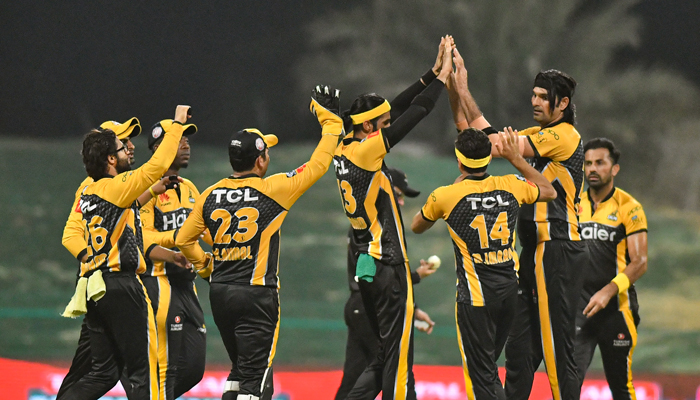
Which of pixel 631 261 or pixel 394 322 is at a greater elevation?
pixel 631 261

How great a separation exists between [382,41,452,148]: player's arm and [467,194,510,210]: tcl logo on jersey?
54 cm

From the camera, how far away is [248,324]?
397cm

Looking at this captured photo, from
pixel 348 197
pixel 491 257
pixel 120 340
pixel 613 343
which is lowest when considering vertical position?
pixel 120 340

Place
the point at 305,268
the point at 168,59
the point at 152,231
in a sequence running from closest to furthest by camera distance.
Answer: the point at 152,231
the point at 305,268
the point at 168,59

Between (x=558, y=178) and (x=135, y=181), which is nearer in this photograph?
(x=135, y=181)

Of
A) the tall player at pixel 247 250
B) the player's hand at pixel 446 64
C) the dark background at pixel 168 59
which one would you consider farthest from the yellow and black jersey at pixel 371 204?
the dark background at pixel 168 59

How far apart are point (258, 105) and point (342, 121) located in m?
7.14

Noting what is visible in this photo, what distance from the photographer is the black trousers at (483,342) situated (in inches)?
161

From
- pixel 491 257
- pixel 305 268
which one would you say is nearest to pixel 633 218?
pixel 491 257

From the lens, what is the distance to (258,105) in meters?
11.2

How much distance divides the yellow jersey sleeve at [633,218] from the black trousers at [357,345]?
6.61 feet

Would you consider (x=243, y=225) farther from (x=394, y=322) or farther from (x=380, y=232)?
(x=394, y=322)

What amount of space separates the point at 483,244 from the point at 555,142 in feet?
2.52

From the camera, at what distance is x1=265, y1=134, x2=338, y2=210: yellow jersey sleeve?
13.1ft
